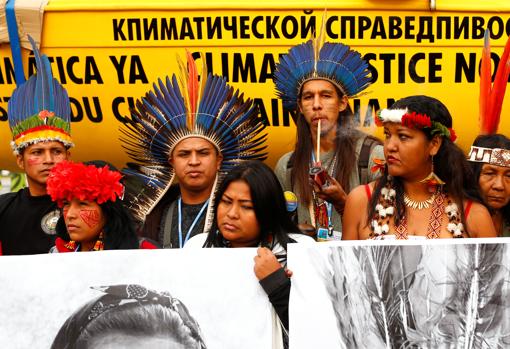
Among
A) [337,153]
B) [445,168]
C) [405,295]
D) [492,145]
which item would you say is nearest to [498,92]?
[492,145]

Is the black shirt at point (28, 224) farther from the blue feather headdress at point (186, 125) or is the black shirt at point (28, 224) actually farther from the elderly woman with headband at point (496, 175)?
the elderly woman with headband at point (496, 175)

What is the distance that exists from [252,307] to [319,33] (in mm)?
2075

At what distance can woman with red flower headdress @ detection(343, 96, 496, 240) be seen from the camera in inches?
167

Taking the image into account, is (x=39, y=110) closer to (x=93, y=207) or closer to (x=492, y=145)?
(x=93, y=207)

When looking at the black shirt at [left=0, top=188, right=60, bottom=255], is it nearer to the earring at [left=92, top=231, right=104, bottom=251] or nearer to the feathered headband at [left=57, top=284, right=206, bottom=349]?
the earring at [left=92, top=231, right=104, bottom=251]

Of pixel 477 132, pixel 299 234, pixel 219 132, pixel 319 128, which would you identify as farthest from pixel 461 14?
pixel 299 234

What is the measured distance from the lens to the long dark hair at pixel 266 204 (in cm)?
406

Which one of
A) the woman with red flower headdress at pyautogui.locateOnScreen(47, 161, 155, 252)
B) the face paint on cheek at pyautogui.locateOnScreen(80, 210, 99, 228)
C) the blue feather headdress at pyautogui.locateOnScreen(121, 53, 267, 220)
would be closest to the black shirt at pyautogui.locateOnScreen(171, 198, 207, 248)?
the blue feather headdress at pyautogui.locateOnScreen(121, 53, 267, 220)

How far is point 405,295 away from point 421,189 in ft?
2.46

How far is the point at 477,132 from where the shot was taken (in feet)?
19.2

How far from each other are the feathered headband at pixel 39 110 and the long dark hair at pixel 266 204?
5.10 ft

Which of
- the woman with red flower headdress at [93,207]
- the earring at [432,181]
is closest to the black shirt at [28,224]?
the woman with red flower headdress at [93,207]

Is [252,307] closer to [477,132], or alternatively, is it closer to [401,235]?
[401,235]

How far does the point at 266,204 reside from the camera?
13.4ft
